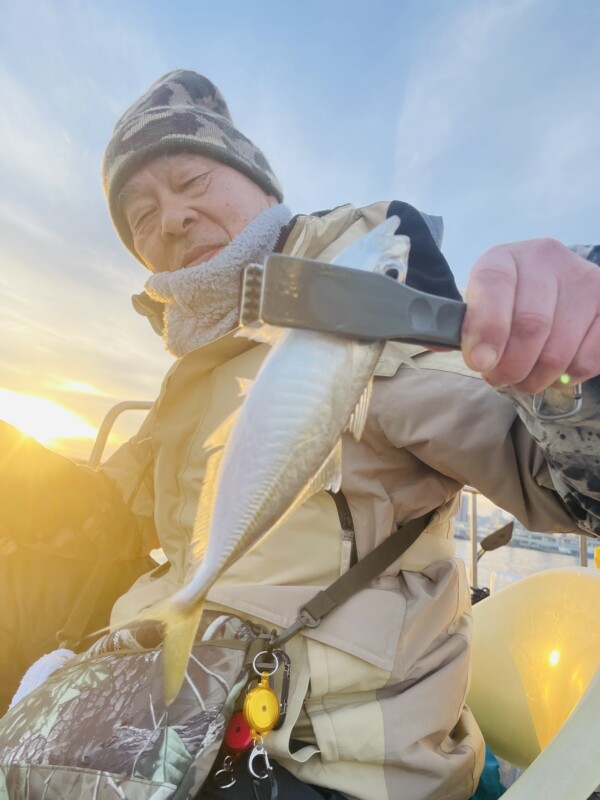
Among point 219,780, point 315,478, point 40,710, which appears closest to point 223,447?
point 315,478

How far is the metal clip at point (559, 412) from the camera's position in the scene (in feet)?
3.84

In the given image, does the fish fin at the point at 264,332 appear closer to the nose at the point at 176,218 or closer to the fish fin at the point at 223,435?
the fish fin at the point at 223,435

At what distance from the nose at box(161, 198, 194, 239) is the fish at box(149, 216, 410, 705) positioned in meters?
1.66

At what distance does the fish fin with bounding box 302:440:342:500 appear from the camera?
104cm

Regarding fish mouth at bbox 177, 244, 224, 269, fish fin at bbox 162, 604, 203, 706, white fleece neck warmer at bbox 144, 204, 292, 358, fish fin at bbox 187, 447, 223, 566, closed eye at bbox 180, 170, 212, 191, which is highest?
closed eye at bbox 180, 170, 212, 191

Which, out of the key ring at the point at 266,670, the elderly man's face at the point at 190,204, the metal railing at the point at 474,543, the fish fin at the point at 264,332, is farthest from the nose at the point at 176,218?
the metal railing at the point at 474,543

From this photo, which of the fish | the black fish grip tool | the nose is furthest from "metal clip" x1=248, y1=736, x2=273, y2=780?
the nose

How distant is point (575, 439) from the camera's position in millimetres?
1247

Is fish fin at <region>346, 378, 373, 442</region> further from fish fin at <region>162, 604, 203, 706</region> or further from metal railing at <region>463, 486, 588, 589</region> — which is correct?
metal railing at <region>463, 486, 588, 589</region>

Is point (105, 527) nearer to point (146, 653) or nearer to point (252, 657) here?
point (146, 653)

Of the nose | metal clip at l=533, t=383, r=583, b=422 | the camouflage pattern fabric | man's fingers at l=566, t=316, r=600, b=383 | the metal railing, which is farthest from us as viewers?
the metal railing

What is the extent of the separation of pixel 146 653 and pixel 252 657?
14.0 inches

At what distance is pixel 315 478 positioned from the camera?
1041 millimetres

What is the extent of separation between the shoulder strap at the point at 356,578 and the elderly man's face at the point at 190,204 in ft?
5.21
